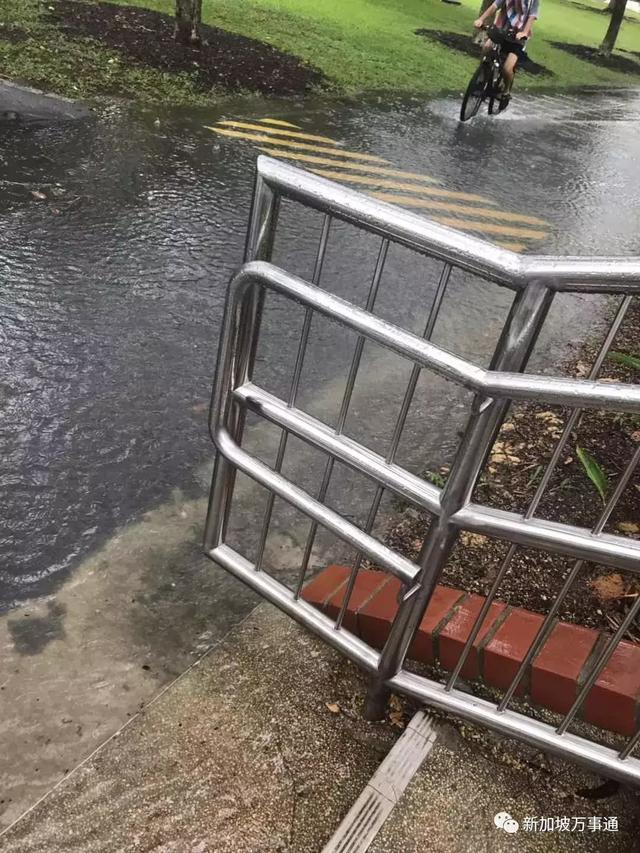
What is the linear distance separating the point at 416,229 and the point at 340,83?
925cm

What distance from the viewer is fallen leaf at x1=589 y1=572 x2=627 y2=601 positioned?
2.49 metres

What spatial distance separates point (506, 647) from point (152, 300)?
298 cm

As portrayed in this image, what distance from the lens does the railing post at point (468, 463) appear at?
1.38 metres

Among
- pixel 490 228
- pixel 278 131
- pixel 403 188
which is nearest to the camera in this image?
pixel 490 228

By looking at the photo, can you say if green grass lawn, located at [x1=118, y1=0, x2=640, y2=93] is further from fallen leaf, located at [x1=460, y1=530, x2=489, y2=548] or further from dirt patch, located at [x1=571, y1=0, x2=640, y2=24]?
dirt patch, located at [x1=571, y1=0, x2=640, y2=24]

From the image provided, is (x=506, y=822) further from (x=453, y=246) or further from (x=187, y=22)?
(x=187, y=22)

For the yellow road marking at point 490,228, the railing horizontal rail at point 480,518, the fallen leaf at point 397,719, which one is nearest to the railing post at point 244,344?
the railing horizontal rail at point 480,518

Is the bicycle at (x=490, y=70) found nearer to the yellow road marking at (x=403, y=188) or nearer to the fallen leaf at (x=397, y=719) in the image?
the yellow road marking at (x=403, y=188)

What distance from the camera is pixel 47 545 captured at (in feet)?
8.43

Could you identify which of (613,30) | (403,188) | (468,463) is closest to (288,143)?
(403,188)

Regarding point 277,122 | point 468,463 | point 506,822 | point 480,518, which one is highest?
point 468,463

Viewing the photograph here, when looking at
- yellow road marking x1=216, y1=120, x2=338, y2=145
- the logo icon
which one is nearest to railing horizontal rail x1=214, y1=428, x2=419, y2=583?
the logo icon

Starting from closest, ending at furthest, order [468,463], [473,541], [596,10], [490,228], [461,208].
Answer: [468,463], [473,541], [490,228], [461,208], [596,10]

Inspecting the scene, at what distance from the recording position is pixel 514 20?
30.2ft
